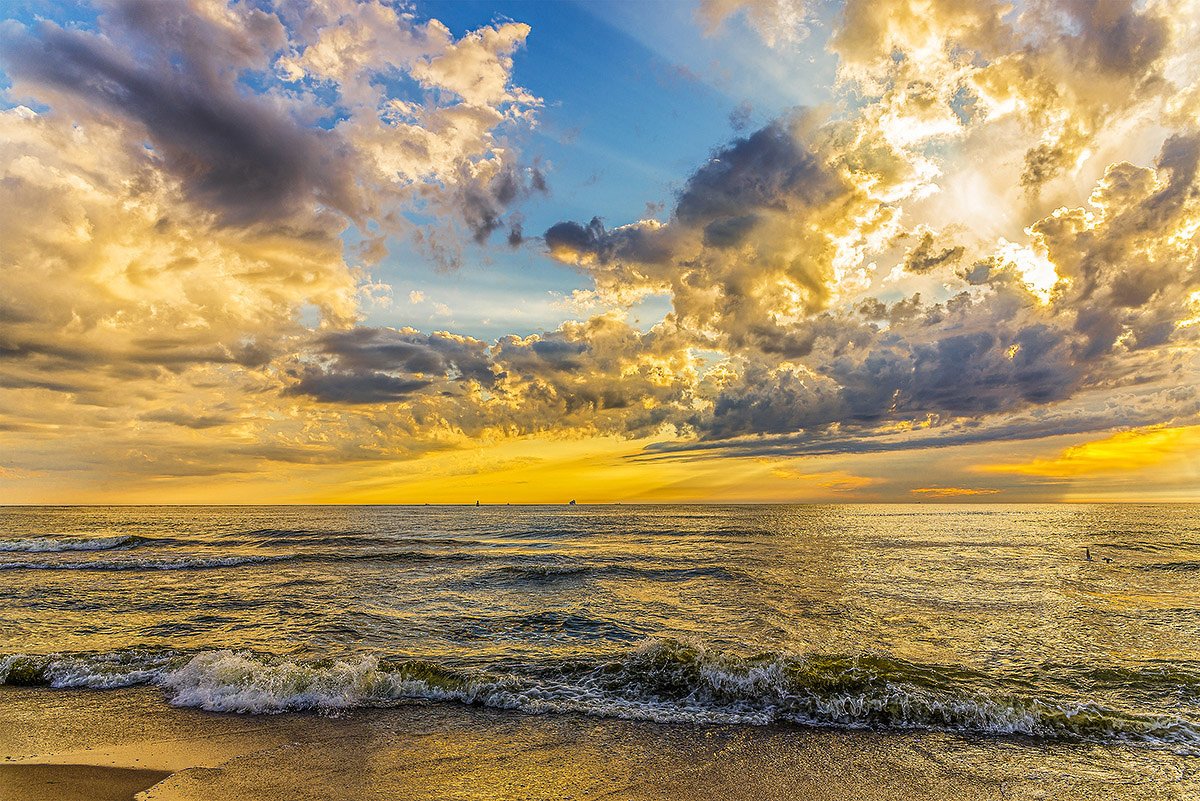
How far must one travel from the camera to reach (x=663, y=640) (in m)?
14.4

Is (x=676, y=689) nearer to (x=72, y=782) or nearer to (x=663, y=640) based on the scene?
(x=663, y=640)

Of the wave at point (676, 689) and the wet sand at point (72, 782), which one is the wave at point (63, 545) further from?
the wet sand at point (72, 782)

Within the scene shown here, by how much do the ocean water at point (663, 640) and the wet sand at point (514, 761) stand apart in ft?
2.76

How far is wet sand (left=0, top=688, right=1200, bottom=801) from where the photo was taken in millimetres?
7656

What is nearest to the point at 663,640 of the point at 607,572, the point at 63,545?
the point at 607,572

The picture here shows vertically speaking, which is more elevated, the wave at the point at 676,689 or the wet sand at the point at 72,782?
the wet sand at the point at 72,782

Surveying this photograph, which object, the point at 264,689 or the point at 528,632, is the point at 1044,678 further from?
the point at 264,689

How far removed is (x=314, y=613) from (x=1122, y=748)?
22.5m

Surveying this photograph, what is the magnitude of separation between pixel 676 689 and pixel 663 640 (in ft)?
8.13

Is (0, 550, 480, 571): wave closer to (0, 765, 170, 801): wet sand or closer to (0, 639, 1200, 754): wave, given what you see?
(0, 639, 1200, 754): wave

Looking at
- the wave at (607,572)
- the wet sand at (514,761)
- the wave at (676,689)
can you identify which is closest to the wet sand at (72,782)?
the wet sand at (514,761)

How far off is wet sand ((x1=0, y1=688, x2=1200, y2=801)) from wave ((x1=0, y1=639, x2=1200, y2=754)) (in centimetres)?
63

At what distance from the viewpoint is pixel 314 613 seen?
20.0m

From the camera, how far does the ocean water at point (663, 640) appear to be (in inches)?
438
